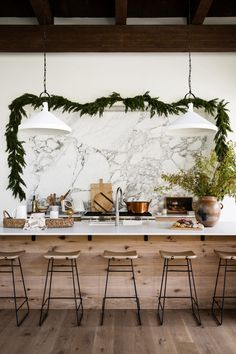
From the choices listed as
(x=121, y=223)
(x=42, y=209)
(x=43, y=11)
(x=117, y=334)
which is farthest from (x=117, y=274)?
(x=43, y=11)

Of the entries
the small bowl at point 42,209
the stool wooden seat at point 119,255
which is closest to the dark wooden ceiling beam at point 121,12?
the small bowl at point 42,209

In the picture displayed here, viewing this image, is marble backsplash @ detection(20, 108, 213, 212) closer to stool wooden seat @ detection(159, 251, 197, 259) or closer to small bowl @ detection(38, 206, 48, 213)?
small bowl @ detection(38, 206, 48, 213)

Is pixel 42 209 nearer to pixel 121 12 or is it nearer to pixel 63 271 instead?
pixel 63 271

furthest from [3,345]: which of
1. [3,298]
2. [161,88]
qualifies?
[161,88]

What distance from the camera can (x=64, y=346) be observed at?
10.4 feet

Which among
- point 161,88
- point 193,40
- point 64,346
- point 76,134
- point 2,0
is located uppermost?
point 2,0

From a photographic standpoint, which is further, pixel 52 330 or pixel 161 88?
pixel 161 88

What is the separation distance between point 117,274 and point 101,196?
5.79ft

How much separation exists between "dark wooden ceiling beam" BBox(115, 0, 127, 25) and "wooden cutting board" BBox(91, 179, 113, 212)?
2.32 m

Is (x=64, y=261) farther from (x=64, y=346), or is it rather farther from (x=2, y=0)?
(x=2, y=0)

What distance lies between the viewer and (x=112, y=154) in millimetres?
5578

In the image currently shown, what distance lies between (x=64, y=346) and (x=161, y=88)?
384 cm

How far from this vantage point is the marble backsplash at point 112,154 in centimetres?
556

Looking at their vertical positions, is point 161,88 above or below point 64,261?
above
